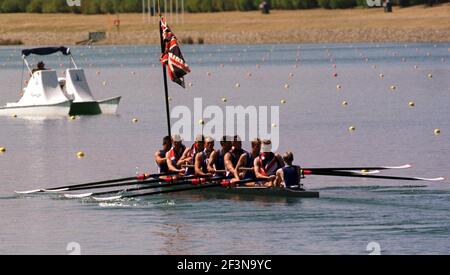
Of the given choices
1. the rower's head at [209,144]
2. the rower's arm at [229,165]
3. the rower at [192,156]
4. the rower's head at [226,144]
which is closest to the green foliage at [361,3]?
the rower at [192,156]

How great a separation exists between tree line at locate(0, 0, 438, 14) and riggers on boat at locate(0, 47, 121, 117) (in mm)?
110818

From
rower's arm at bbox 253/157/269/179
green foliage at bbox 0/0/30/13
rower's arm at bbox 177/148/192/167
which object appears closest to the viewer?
rower's arm at bbox 253/157/269/179

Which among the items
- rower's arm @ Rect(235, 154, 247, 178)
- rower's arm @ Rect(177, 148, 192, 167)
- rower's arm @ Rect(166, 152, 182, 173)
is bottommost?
rower's arm @ Rect(166, 152, 182, 173)

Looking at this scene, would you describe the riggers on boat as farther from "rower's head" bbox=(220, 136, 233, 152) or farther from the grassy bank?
the grassy bank

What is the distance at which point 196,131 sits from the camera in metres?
54.9

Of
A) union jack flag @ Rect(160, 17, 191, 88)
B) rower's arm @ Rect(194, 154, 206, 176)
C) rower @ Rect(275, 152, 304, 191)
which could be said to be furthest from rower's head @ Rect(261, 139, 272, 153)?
union jack flag @ Rect(160, 17, 191, 88)

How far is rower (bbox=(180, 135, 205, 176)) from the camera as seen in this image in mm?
36688

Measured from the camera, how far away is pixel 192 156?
121 feet

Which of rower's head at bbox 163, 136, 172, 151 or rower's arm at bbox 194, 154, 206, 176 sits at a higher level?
rower's head at bbox 163, 136, 172, 151

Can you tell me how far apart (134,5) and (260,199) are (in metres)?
152

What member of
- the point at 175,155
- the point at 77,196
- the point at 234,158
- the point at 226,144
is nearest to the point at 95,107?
the point at 175,155

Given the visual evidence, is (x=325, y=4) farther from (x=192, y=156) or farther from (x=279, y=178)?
(x=279, y=178)
